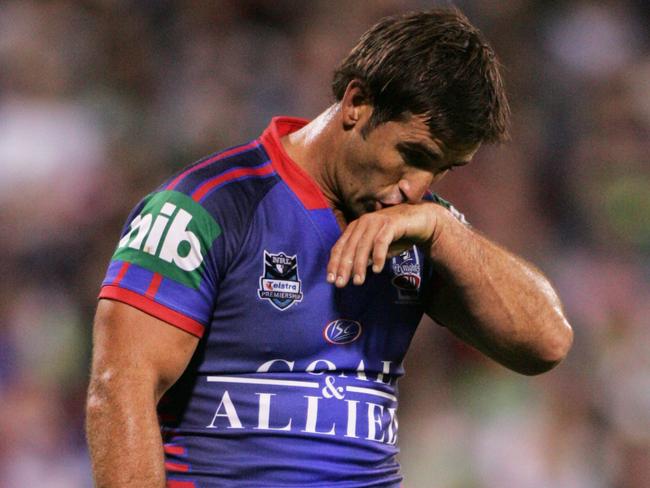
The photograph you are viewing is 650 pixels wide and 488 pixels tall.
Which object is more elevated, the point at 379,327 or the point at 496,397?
the point at 496,397

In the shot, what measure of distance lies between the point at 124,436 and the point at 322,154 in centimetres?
84

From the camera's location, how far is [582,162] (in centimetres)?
624

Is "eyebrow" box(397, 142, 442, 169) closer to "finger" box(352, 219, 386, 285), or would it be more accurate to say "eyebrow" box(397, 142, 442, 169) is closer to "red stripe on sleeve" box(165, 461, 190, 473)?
"finger" box(352, 219, 386, 285)

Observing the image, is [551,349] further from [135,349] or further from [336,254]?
[135,349]

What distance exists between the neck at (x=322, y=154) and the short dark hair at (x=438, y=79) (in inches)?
4.7

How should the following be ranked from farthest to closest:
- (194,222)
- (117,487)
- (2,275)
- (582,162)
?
(582,162), (2,275), (194,222), (117,487)

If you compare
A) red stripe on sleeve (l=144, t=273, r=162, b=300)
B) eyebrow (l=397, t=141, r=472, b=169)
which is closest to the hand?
eyebrow (l=397, t=141, r=472, b=169)

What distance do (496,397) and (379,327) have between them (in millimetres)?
2635

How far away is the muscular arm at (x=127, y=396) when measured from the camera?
224 cm

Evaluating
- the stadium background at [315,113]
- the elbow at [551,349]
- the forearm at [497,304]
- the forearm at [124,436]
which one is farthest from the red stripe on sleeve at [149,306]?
the stadium background at [315,113]

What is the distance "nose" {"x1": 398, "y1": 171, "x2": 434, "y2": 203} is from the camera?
8.49 feet

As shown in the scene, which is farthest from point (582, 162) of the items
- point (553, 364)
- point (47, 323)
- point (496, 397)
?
point (553, 364)

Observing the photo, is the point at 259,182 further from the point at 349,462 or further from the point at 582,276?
the point at 582,276

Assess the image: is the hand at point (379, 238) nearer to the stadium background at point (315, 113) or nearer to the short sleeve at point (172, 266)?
the short sleeve at point (172, 266)
